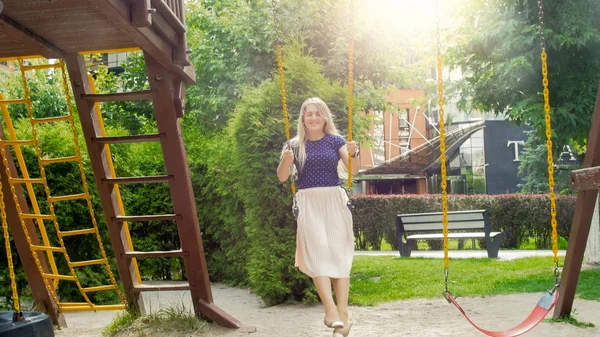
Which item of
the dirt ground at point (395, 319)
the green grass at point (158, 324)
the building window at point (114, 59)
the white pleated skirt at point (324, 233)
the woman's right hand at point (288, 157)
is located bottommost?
the dirt ground at point (395, 319)

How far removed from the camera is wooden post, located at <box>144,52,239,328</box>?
5633 mm

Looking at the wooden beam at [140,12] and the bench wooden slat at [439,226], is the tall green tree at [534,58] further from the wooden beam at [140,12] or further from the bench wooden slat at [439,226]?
the wooden beam at [140,12]

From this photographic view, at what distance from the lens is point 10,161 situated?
665 centimetres

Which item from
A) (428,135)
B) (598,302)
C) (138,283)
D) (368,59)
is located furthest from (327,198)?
(428,135)

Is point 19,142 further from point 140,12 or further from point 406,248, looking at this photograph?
point 406,248

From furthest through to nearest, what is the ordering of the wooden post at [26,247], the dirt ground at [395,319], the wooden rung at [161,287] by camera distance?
the wooden post at [26,247] < the wooden rung at [161,287] < the dirt ground at [395,319]

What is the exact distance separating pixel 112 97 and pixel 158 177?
2.42 feet

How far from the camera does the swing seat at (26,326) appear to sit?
12.7 feet

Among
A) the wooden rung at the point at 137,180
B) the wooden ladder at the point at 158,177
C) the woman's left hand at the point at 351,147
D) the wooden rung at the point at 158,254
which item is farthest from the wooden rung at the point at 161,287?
the woman's left hand at the point at 351,147

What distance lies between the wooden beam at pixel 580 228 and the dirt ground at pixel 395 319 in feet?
0.86

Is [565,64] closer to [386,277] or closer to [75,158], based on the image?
[386,277]

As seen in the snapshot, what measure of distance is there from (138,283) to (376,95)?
10.7m

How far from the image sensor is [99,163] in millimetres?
6039

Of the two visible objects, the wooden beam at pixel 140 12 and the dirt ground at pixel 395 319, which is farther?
the dirt ground at pixel 395 319
